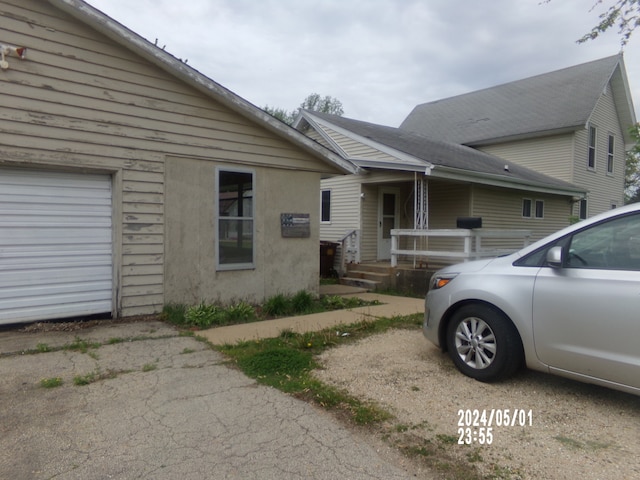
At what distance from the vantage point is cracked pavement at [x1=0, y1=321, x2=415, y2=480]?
2830 mm

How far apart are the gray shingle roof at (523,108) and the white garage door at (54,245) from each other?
17.4 meters

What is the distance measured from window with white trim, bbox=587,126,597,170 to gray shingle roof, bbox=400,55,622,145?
158 centimetres

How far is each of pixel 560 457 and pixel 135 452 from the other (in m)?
2.85

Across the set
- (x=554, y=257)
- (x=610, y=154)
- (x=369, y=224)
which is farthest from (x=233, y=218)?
(x=610, y=154)

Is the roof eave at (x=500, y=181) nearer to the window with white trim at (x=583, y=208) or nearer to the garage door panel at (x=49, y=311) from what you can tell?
the window with white trim at (x=583, y=208)

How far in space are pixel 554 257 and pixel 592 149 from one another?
62.0 feet

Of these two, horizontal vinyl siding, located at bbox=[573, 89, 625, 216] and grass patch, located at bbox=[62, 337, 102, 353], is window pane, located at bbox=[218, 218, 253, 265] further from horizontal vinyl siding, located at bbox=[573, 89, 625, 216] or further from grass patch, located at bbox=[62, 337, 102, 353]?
horizontal vinyl siding, located at bbox=[573, 89, 625, 216]

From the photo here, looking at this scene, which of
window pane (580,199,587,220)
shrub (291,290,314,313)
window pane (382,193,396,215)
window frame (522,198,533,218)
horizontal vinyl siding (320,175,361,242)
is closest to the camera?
shrub (291,290,314,313)

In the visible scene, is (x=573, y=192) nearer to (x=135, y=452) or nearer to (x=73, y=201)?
(x=73, y=201)

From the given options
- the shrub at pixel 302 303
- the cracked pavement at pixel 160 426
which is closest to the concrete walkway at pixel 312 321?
the shrub at pixel 302 303

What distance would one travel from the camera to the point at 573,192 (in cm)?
1669

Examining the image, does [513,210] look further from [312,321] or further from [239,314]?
[239,314]

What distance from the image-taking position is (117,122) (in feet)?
21.1

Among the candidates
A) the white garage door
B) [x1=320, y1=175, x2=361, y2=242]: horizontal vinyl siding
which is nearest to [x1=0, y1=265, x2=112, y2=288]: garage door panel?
the white garage door
